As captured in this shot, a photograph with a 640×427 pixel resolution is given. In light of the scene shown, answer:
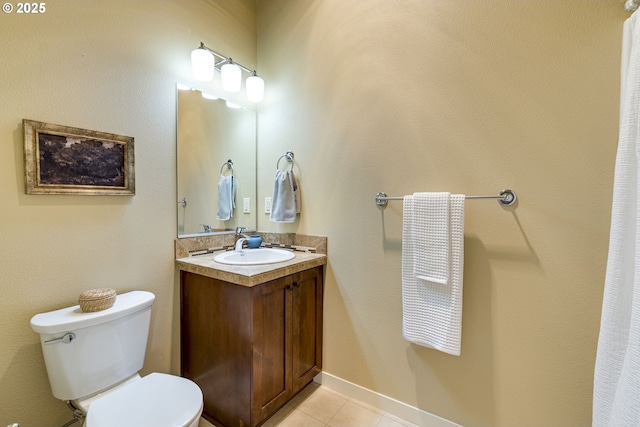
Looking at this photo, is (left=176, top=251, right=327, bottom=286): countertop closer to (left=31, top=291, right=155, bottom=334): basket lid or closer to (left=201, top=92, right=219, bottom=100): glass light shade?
(left=31, top=291, right=155, bottom=334): basket lid

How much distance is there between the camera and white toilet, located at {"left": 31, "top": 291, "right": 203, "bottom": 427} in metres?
1.01

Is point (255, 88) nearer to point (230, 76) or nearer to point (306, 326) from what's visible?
point (230, 76)

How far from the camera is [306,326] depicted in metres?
1.68

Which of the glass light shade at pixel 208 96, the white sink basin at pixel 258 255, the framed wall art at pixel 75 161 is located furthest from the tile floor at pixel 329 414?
the glass light shade at pixel 208 96

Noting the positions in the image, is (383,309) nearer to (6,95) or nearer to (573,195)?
(573,195)

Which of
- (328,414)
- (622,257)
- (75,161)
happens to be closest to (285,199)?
(75,161)

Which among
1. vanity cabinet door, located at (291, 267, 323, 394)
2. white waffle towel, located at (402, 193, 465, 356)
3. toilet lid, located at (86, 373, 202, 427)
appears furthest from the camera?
vanity cabinet door, located at (291, 267, 323, 394)

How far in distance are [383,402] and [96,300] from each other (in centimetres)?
161

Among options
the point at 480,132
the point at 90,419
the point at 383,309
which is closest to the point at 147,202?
the point at 90,419

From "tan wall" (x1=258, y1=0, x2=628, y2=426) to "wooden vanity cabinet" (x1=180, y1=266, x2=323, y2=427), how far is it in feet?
0.88

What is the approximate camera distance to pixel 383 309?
1.57 metres

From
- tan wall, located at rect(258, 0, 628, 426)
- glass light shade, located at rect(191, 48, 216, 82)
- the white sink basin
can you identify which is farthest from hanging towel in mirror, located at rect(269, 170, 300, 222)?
glass light shade, located at rect(191, 48, 216, 82)

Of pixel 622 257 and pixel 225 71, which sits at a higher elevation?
pixel 225 71

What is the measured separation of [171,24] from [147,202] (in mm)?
1073
